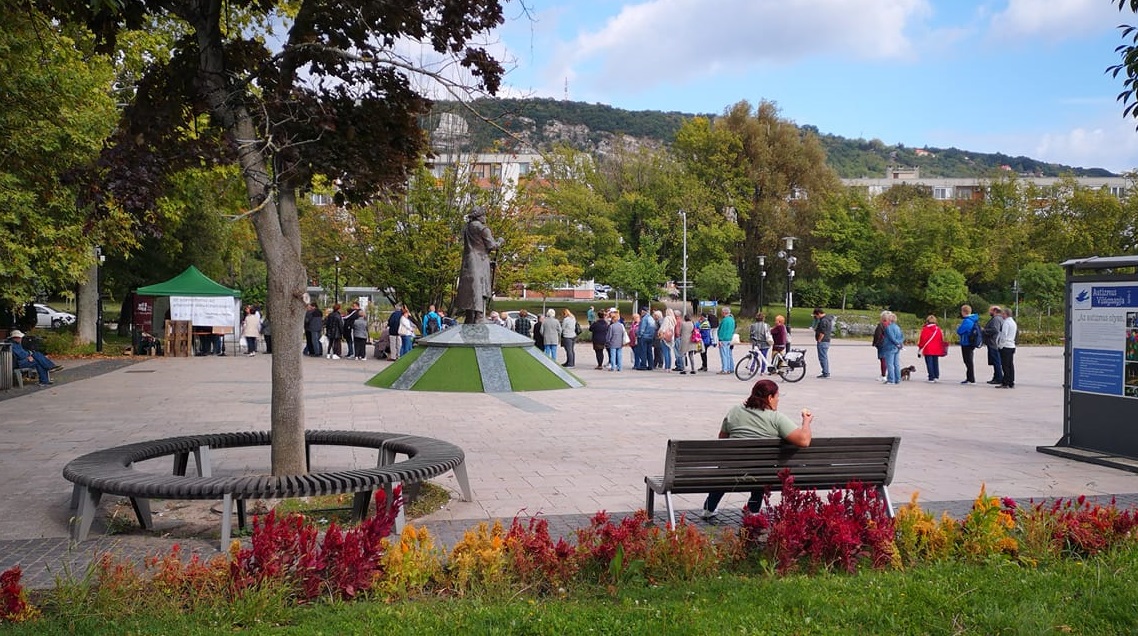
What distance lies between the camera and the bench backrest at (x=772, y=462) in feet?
19.5

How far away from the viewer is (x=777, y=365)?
19.5 meters

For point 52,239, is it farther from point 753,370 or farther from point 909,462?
point 909,462

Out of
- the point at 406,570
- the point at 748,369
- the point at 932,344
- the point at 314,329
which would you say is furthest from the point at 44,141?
the point at 932,344

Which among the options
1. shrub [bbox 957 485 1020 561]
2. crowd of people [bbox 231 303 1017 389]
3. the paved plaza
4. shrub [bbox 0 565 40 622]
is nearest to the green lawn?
shrub [bbox 0 565 40 622]

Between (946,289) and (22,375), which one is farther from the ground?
(946,289)

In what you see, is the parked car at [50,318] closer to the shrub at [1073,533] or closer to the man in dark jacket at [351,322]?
the man in dark jacket at [351,322]

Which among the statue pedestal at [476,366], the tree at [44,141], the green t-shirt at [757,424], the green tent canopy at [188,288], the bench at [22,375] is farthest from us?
the green tent canopy at [188,288]

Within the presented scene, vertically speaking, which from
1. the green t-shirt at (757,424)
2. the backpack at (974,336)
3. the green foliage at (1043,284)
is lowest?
the green t-shirt at (757,424)

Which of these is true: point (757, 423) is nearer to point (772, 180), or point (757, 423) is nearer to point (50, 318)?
point (50, 318)

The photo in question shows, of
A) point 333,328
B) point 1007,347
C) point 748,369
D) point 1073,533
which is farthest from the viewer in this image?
point 333,328

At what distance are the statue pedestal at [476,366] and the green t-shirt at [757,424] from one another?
10027 millimetres

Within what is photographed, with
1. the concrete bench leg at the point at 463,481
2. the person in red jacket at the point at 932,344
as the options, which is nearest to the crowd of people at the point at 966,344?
the person in red jacket at the point at 932,344

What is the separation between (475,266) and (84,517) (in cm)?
1285

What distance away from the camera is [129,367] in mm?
23266
